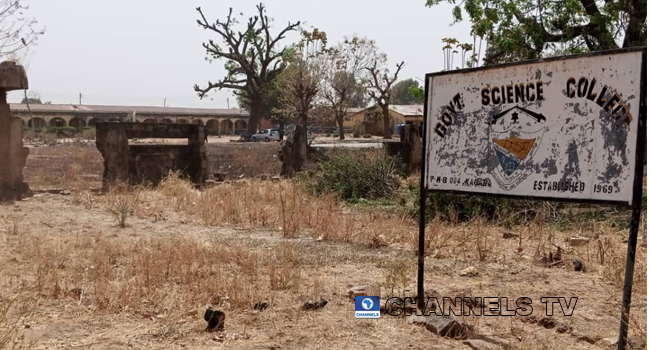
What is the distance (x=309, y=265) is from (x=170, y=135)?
32.9 feet

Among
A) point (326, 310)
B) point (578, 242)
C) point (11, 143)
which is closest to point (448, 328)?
point (326, 310)

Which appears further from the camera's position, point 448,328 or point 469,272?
point 469,272

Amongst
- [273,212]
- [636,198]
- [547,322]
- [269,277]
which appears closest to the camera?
[636,198]

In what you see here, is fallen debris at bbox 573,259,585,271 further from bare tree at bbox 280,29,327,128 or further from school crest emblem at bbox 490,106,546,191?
bare tree at bbox 280,29,327,128

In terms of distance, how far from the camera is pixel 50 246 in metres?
6.86

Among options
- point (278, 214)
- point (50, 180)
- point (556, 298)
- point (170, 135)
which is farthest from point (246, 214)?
point (50, 180)

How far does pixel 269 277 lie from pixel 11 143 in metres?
9.39

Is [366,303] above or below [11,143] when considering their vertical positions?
below

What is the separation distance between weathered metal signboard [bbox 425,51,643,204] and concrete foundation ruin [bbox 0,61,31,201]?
10.1 metres

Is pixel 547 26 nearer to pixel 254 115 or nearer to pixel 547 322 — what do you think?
pixel 547 322

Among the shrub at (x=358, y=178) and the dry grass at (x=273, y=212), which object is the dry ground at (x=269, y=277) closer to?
the dry grass at (x=273, y=212)

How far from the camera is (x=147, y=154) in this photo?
48.0 feet

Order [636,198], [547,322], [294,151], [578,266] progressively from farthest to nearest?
[294,151]
[578,266]
[547,322]
[636,198]

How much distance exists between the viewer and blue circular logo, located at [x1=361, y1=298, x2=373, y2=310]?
4.65 metres
